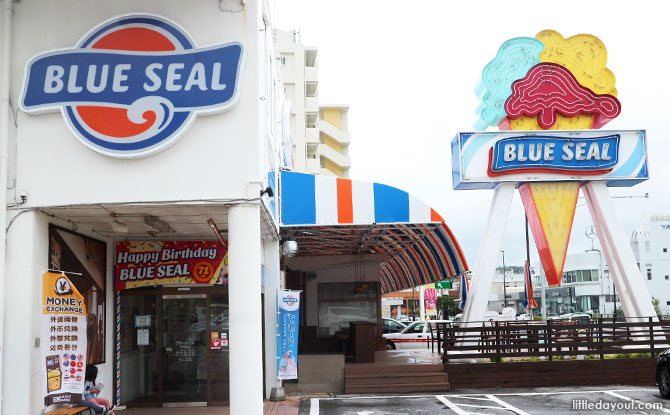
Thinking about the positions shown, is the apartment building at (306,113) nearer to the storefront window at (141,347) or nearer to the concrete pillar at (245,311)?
the storefront window at (141,347)

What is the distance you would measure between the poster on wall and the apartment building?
40.3m

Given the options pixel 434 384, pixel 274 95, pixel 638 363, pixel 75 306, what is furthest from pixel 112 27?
pixel 638 363

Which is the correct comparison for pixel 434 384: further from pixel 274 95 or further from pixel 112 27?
pixel 112 27

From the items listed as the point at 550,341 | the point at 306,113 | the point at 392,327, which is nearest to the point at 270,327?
the point at 550,341

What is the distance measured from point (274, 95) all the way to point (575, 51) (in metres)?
9.30

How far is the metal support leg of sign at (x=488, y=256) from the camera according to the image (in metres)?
18.4

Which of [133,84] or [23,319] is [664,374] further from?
[23,319]

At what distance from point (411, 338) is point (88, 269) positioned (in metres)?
18.2

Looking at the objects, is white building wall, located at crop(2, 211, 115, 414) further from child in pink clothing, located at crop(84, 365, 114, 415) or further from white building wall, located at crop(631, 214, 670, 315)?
white building wall, located at crop(631, 214, 670, 315)

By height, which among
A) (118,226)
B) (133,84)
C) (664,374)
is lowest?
(664,374)

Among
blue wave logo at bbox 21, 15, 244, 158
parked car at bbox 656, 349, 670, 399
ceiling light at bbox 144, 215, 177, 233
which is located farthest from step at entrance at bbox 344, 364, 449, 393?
blue wave logo at bbox 21, 15, 244, 158

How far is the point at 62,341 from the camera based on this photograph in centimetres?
998

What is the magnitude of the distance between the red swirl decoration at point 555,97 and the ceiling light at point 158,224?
10567mm

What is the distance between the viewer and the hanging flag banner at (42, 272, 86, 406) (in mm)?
9688
